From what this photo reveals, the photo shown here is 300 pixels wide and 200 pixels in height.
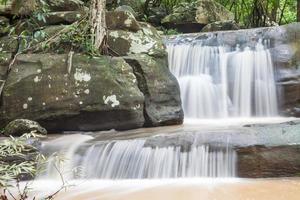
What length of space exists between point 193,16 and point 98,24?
517 cm

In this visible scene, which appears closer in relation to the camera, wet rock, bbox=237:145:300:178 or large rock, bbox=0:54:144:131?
wet rock, bbox=237:145:300:178

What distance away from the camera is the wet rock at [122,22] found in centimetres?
786

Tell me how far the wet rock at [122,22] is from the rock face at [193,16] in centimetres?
429

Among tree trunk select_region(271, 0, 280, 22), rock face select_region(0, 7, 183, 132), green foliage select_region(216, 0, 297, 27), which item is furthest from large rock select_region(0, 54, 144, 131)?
tree trunk select_region(271, 0, 280, 22)

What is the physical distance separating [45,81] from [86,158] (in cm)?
212

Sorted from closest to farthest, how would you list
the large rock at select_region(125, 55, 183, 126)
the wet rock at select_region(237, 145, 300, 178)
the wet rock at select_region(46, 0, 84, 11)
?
the wet rock at select_region(237, 145, 300, 178), the large rock at select_region(125, 55, 183, 126), the wet rock at select_region(46, 0, 84, 11)

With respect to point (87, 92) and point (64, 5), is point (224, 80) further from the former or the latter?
point (64, 5)

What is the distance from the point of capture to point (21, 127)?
6.07 metres

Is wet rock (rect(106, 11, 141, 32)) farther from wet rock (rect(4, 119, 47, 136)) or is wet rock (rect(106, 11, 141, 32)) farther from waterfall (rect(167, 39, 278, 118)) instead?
wet rock (rect(4, 119, 47, 136))

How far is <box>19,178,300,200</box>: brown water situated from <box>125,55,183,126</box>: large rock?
2326 millimetres

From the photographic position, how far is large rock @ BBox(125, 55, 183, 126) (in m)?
6.78

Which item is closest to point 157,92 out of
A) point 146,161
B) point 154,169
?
point 146,161

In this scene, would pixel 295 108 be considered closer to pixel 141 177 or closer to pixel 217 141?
pixel 217 141

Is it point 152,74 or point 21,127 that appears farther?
point 152,74
